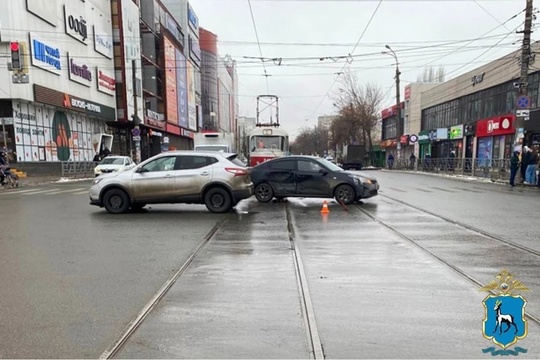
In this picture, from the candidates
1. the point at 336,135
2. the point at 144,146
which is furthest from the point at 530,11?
the point at 336,135

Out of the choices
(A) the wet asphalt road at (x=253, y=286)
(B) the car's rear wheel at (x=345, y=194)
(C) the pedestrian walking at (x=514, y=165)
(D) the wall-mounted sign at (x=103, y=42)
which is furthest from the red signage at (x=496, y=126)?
(D) the wall-mounted sign at (x=103, y=42)

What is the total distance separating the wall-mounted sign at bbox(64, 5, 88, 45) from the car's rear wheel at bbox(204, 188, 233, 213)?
88.1ft

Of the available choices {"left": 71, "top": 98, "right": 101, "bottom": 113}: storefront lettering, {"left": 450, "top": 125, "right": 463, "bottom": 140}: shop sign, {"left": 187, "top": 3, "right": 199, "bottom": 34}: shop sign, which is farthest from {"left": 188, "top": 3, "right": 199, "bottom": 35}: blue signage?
{"left": 450, "top": 125, "right": 463, "bottom": 140}: shop sign

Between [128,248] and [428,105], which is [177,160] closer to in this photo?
[128,248]

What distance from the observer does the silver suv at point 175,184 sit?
10719 millimetres

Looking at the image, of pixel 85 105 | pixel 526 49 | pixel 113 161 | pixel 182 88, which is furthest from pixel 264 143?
pixel 182 88

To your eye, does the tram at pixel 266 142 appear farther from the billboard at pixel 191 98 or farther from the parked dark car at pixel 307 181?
the billboard at pixel 191 98

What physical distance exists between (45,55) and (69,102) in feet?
12.5

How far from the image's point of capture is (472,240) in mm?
7305

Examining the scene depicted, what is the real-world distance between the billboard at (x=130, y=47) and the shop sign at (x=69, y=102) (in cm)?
303

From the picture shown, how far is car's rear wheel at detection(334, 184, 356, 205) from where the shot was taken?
12422mm

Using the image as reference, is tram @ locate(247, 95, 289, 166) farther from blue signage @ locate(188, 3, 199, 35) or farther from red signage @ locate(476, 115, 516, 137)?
blue signage @ locate(188, 3, 199, 35)

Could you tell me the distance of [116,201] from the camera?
35.7 feet

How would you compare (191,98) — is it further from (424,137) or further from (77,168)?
(77,168)
